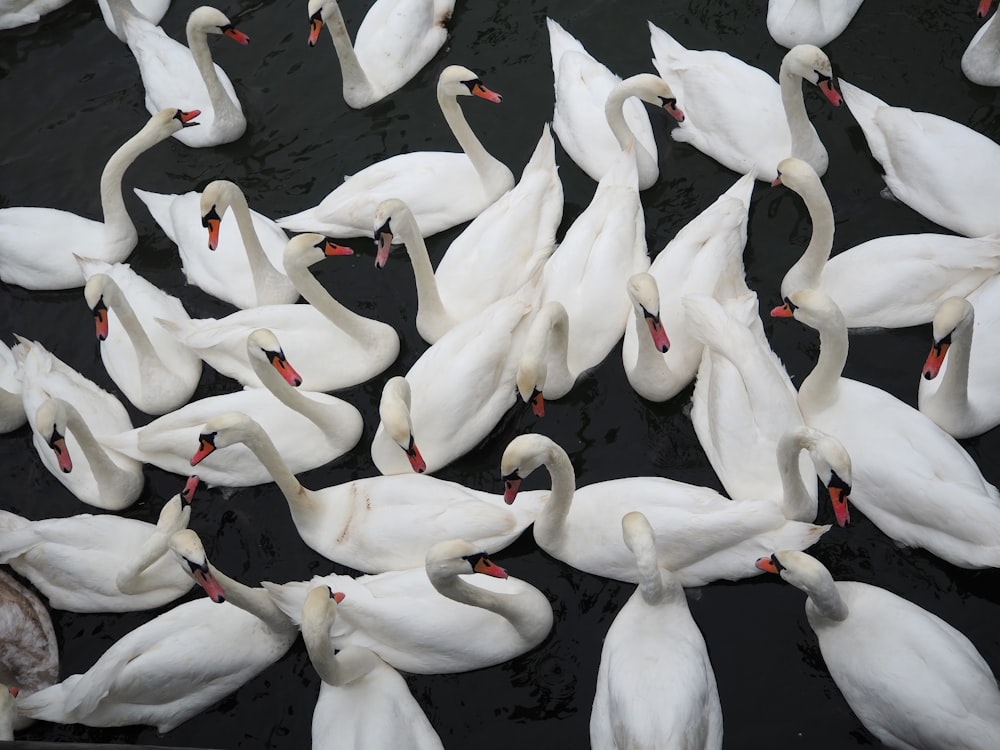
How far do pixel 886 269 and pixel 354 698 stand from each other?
4.84 metres

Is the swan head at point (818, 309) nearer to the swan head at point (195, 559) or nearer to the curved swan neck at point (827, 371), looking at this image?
the curved swan neck at point (827, 371)

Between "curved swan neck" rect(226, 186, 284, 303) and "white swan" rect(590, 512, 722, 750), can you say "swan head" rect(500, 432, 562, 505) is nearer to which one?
"white swan" rect(590, 512, 722, 750)

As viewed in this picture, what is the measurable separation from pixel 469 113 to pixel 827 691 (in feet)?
20.2

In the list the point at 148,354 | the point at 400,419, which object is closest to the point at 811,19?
the point at 400,419

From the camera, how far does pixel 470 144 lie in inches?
363

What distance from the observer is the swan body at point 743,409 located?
7406mm

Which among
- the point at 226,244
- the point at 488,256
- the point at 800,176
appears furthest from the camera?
the point at 226,244

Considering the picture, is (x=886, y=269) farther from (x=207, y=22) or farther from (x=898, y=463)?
(x=207, y=22)

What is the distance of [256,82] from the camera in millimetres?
11109

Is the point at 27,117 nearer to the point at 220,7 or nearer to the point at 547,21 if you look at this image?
the point at 220,7

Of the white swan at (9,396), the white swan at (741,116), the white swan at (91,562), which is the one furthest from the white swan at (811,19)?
the white swan at (9,396)

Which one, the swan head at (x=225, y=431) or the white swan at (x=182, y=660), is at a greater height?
the swan head at (x=225, y=431)

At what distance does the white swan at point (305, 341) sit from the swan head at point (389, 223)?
42 centimetres

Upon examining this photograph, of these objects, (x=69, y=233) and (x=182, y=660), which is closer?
(x=182, y=660)
